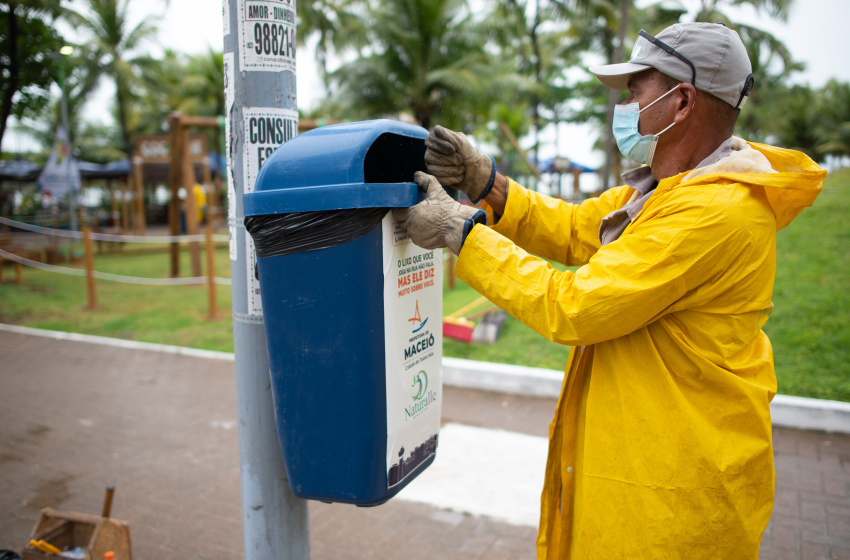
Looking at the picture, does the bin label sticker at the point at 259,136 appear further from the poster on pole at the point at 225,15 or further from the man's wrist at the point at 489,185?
the man's wrist at the point at 489,185

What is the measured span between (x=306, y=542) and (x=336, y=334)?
0.86 meters

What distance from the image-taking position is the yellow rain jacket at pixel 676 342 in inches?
55.1

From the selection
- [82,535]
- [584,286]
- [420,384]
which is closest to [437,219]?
[584,286]

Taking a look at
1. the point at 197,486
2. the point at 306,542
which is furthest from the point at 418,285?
the point at 197,486

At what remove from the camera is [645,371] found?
59.9 inches

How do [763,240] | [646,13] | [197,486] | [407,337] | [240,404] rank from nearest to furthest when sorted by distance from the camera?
[763,240] < [407,337] < [240,404] < [197,486] < [646,13]

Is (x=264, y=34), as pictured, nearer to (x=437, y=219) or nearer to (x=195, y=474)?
(x=437, y=219)

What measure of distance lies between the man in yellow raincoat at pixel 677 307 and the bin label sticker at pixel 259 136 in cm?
50

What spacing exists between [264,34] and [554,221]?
43.7 inches

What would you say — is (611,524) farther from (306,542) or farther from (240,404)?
(240,404)

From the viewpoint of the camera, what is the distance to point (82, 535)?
264 centimetres

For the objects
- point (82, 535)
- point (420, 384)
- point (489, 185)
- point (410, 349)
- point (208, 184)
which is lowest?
point (82, 535)

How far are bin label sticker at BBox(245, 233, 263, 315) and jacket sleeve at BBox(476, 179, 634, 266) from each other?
2.63ft

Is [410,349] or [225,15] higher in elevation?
[225,15]
